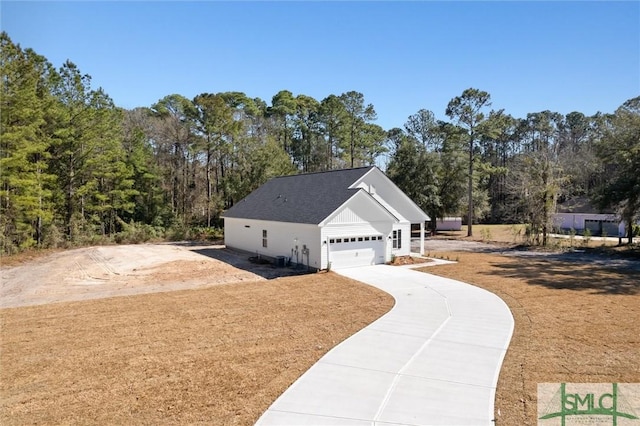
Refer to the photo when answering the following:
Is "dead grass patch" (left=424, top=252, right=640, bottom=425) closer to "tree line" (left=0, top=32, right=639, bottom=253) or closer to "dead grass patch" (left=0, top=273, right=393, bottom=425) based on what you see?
"dead grass patch" (left=0, top=273, right=393, bottom=425)

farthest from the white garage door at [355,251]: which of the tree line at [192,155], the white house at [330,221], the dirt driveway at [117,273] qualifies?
the tree line at [192,155]

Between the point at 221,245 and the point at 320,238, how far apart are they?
1547cm

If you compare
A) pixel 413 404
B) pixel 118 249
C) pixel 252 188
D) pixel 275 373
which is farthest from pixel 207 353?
pixel 252 188

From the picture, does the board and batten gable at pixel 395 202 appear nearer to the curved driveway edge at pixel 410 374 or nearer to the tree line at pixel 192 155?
the tree line at pixel 192 155

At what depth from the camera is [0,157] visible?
24016mm

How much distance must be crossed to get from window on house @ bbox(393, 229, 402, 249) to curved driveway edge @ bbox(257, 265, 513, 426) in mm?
11612

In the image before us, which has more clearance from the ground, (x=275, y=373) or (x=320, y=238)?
(x=320, y=238)

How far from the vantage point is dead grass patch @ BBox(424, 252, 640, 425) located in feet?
22.7

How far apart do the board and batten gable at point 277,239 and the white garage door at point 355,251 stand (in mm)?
957

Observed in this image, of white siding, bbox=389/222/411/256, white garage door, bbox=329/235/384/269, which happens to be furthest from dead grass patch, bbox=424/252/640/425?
white siding, bbox=389/222/411/256

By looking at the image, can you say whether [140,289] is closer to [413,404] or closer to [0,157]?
[413,404]

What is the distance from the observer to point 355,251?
67.0 ft

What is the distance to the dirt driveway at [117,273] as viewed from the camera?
50.1 ft

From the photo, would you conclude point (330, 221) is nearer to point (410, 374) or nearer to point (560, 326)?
point (560, 326)
